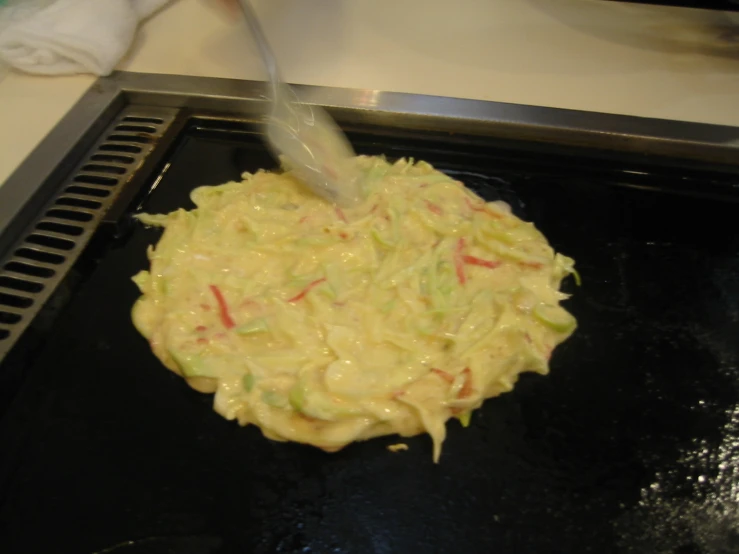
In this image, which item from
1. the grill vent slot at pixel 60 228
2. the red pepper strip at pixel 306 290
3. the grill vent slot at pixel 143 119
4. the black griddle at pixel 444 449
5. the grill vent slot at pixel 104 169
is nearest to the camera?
the black griddle at pixel 444 449

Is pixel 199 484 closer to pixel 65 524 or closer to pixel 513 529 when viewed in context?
pixel 65 524

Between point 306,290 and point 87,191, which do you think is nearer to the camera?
point 306,290

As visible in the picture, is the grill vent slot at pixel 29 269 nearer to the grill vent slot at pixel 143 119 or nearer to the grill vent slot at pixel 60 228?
the grill vent slot at pixel 60 228

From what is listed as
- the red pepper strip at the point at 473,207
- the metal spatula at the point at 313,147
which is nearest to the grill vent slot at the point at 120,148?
the metal spatula at the point at 313,147

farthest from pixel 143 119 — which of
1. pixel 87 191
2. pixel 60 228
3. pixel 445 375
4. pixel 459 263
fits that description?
pixel 445 375

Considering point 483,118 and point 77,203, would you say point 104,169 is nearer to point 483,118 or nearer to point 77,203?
point 77,203
